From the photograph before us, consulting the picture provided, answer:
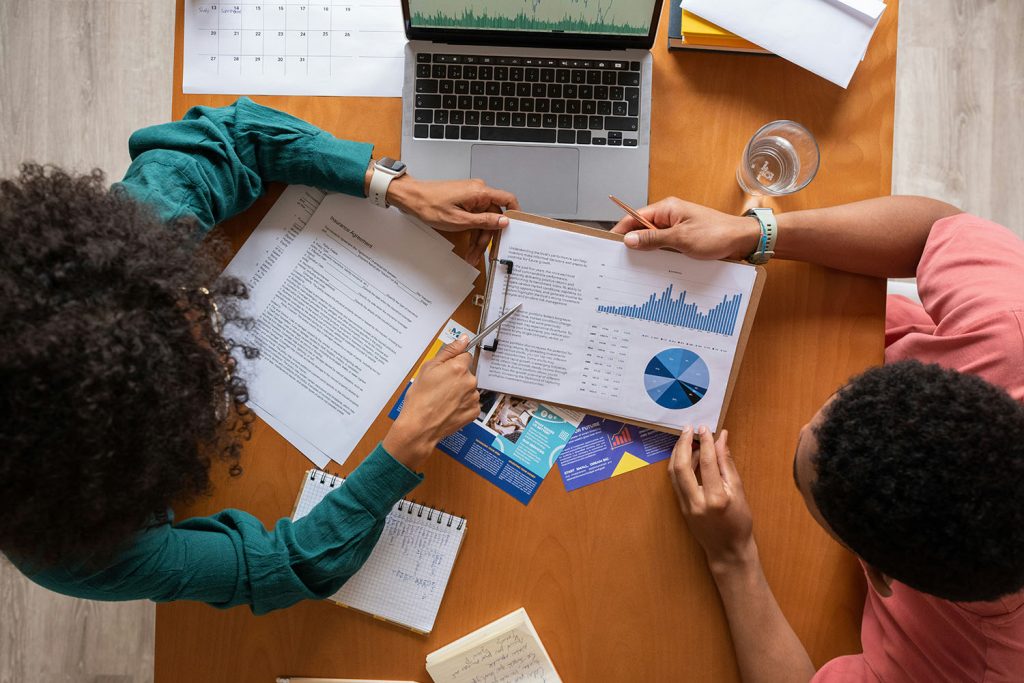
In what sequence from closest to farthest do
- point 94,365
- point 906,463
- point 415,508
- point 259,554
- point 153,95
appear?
point 94,365 < point 906,463 < point 259,554 < point 415,508 < point 153,95

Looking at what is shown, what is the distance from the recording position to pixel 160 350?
0.65m

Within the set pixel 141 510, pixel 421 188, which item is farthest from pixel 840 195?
pixel 141 510

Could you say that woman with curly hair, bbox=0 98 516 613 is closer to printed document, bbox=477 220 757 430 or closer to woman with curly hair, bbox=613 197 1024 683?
printed document, bbox=477 220 757 430

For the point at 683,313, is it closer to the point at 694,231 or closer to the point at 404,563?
the point at 694,231

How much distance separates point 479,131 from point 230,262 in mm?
414

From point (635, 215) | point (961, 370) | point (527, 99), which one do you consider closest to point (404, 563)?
point (635, 215)

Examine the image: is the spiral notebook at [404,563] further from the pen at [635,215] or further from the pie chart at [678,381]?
the pen at [635,215]

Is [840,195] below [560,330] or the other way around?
the other way around

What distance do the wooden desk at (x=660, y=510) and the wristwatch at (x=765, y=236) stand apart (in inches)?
1.9

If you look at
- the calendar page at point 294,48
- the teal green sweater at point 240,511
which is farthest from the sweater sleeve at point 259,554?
the calendar page at point 294,48

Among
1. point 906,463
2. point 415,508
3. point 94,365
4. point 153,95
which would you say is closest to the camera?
point 94,365

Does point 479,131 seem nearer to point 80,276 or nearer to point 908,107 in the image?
point 80,276

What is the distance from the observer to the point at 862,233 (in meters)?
0.98

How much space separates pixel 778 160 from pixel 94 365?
0.93m
